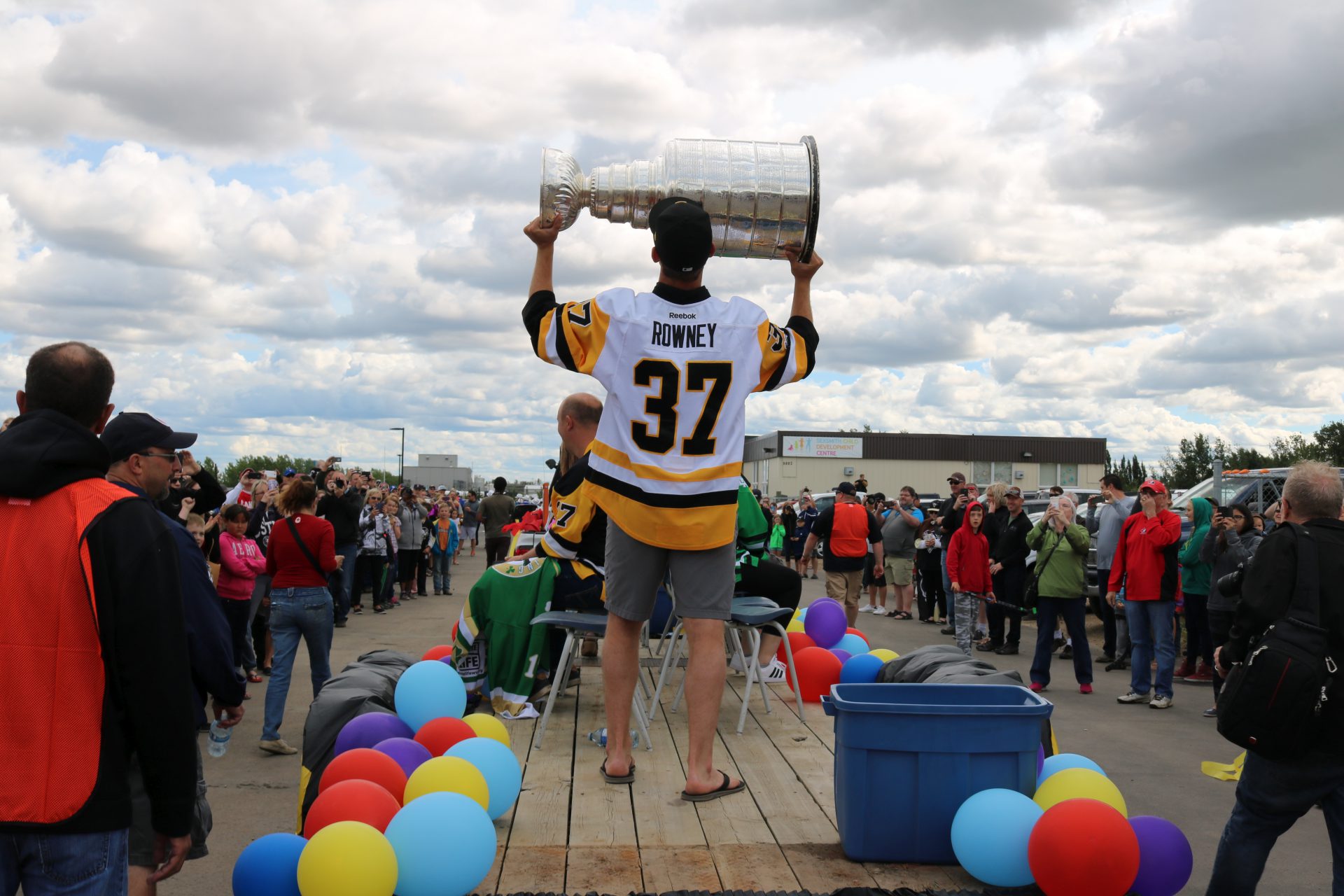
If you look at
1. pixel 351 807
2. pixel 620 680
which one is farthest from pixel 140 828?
pixel 620 680

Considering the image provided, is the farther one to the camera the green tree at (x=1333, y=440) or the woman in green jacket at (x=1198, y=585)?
the green tree at (x=1333, y=440)

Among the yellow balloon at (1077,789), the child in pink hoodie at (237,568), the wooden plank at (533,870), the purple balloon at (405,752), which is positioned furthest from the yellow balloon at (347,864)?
the child in pink hoodie at (237,568)

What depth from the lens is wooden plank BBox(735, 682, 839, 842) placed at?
14.3 ft

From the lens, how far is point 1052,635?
10.0 metres

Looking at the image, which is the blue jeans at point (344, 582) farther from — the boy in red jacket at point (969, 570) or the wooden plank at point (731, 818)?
the wooden plank at point (731, 818)

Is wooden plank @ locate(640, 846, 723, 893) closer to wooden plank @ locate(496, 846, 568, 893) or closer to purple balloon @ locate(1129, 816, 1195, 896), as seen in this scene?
→ wooden plank @ locate(496, 846, 568, 893)

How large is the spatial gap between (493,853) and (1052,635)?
779 cm

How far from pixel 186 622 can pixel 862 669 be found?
161 inches

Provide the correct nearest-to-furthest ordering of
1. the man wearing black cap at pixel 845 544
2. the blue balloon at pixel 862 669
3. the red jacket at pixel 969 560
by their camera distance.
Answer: the blue balloon at pixel 862 669 → the red jacket at pixel 969 560 → the man wearing black cap at pixel 845 544

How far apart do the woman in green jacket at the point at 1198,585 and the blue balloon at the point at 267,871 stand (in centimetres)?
959

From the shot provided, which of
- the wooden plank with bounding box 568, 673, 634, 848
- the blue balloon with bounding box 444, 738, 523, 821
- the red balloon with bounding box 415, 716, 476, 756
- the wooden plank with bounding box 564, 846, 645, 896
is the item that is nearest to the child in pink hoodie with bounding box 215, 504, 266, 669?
the wooden plank with bounding box 568, 673, 634, 848

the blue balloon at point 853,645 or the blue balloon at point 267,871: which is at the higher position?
the blue balloon at point 853,645

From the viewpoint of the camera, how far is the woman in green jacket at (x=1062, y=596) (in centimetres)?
1014

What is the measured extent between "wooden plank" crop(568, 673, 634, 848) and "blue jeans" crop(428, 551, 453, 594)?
53.7ft
